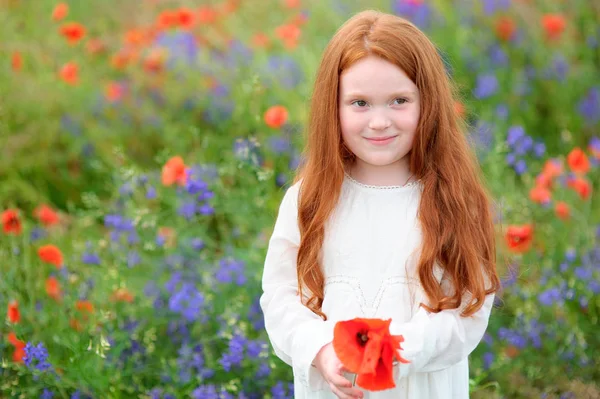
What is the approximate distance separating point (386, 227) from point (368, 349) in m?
0.38

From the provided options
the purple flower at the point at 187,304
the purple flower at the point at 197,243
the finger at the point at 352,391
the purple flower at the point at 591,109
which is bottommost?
the purple flower at the point at 187,304

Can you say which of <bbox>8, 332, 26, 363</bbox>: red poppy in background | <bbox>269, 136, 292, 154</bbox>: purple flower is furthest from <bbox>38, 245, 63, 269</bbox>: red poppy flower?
<bbox>269, 136, 292, 154</bbox>: purple flower

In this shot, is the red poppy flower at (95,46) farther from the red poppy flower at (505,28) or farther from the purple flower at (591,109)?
the purple flower at (591,109)

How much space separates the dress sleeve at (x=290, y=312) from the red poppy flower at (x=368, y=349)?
0.16m

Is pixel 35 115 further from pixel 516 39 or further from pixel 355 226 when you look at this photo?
pixel 355 226

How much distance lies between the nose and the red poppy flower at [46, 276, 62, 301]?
5.27ft

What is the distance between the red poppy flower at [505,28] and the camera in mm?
4621

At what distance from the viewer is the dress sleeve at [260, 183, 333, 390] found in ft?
5.95

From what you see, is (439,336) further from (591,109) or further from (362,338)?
(591,109)

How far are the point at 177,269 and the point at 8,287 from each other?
62 centimetres

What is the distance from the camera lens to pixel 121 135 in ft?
14.4

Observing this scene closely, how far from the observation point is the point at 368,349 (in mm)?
1593

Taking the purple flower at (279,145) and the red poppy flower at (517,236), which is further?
the purple flower at (279,145)

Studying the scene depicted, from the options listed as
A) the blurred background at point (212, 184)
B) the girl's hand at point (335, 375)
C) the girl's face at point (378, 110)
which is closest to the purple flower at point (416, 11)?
the blurred background at point (212, 184)
